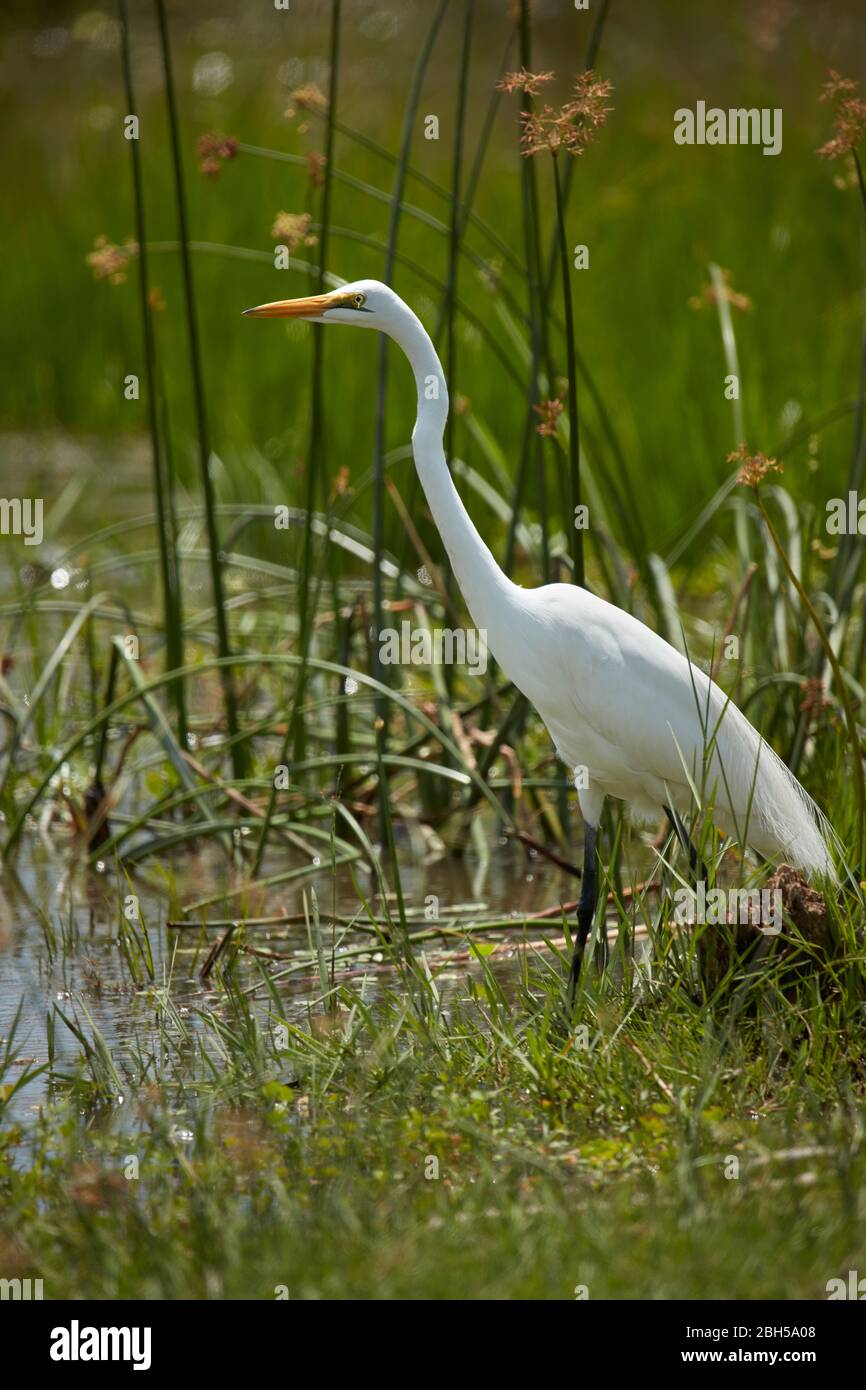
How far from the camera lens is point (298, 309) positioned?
3.89 m

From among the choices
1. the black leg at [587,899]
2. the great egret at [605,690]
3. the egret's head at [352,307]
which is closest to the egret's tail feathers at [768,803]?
the great egret at [605,690]

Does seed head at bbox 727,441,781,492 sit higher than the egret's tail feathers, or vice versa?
seed head at bbox 727,441,781,492

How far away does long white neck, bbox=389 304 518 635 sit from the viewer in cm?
393

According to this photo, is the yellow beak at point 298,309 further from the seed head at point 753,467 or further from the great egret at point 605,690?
the seed head at point 753,467

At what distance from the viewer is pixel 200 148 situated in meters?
4.54

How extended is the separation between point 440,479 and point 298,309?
484 mm

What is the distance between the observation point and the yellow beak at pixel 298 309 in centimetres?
387

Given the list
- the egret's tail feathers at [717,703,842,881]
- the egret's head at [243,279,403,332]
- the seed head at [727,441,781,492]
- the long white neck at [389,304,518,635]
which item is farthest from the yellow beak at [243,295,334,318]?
the egret's tail feathers at [717,703,842,881]

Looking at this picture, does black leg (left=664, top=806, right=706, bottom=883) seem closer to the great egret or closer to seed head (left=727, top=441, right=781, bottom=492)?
the great egret

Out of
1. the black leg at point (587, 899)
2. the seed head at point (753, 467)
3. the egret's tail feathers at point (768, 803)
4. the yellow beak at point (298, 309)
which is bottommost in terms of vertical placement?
the black leg at point (587, 899)

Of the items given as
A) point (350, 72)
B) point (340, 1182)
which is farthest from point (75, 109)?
point (340, 1182)

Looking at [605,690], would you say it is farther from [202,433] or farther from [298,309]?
[202,433]

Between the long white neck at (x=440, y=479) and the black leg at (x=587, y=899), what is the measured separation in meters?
0.63

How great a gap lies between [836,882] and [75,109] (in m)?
13.7
